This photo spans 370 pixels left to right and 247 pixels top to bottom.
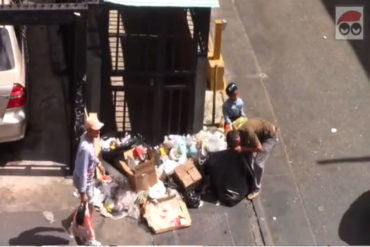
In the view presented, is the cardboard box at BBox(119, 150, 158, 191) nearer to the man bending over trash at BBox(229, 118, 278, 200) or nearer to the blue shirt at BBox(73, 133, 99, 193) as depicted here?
the blue shirt at BBox(73, 133, 99, 193)

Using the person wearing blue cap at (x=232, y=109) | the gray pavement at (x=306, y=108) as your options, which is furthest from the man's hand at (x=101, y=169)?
the gray pavement at (x=306, y=108)

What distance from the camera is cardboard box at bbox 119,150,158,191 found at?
11148 mm

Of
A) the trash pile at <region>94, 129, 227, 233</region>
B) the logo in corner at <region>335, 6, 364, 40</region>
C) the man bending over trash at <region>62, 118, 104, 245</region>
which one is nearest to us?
the man bending over trash at <region>62, 118, 104, 245</region>

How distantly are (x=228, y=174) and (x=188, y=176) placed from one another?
500mm

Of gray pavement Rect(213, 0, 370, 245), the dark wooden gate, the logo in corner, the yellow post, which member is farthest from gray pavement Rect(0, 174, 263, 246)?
the logo in corner

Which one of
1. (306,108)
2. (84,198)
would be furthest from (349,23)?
(84,198)

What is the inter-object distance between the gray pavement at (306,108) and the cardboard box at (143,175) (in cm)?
144

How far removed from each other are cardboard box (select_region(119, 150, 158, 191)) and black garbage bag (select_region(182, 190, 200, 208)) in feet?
1.39

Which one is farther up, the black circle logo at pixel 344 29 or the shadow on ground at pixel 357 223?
the black circle logo at pixel 344 29

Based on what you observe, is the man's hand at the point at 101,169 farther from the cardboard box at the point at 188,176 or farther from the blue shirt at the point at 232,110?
the blue shirt at the point at 232,110

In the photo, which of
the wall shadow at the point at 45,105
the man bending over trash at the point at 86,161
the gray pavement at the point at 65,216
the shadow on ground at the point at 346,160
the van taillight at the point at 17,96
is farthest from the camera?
the shadow on ground at the point at 346,160

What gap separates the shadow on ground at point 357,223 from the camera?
11.1 m

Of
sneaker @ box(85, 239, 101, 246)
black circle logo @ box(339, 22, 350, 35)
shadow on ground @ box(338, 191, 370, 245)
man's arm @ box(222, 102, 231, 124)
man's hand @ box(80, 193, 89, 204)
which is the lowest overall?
shadow on ground @ box(338, 191, 370, 245)

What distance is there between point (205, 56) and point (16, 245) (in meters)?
3.32
